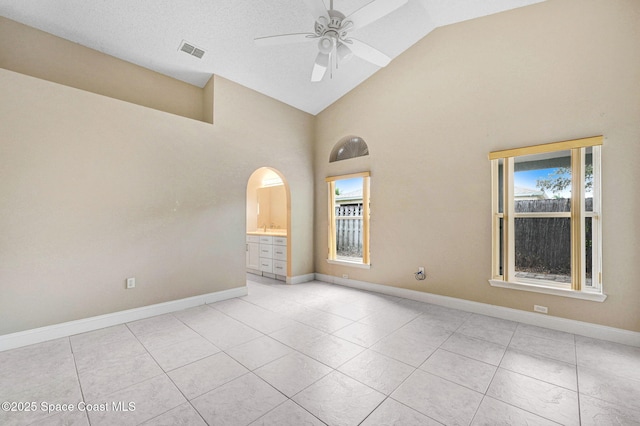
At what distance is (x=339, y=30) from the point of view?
2.41 m

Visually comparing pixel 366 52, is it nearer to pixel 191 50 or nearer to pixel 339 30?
pixel 339 30

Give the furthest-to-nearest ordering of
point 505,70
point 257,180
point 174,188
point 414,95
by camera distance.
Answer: point 257,180, point 414,95, point 174,188, point 505,70

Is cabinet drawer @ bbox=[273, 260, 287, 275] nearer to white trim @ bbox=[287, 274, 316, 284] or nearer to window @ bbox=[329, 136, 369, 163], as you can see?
white trim @ bbox=[287, 274, 316, 284]

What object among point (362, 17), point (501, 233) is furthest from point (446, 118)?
point (362, 17)

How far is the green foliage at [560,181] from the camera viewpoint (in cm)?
287

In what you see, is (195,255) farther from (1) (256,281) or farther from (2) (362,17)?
(2) (362,17)

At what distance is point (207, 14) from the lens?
305 centimetres

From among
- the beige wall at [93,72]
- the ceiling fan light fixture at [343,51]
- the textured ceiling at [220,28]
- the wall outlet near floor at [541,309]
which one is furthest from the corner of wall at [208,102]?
the wall outlet near floor at [541,309]

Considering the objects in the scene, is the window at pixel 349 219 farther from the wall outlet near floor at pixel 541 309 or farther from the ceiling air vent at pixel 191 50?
the ceiling air vent at pixel 191 50

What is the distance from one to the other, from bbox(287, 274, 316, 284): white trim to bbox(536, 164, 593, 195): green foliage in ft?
12.8

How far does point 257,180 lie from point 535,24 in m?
5.77

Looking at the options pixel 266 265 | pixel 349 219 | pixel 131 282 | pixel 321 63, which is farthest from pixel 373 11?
pixel 266 265

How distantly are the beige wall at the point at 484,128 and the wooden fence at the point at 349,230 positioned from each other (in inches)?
15.9

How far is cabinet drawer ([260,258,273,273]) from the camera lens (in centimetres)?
553
